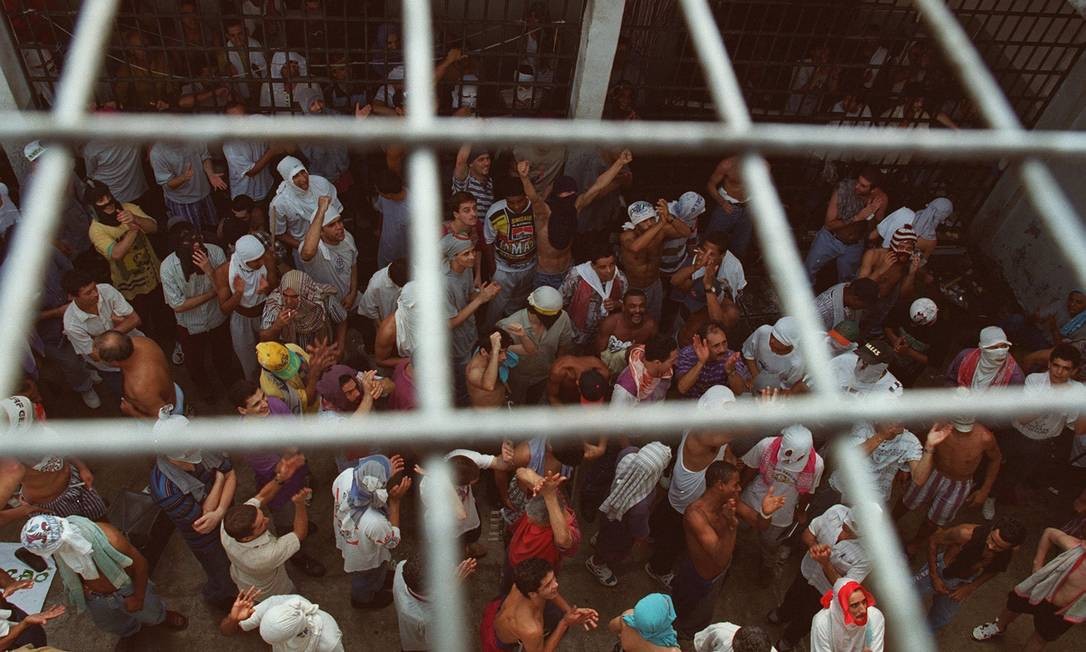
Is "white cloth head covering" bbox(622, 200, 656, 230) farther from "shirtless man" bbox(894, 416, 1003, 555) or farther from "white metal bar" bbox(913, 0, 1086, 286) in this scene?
"white metal bar" bbox(913, 0, 1086, 286)

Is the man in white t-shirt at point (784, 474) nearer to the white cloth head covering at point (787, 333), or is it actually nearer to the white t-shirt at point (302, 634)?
the white cloth head covering at point (787, 333)

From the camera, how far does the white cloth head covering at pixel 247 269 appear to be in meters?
5.21

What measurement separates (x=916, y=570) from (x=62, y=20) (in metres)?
7.32

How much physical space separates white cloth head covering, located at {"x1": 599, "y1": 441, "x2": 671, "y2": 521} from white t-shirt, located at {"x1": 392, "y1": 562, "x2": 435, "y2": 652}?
1184 mm

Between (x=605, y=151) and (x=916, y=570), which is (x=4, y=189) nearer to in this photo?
(x=605, y=151)

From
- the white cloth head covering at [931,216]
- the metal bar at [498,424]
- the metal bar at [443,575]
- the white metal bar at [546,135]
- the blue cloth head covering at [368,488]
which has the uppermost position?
the white metal bar at [546,135]

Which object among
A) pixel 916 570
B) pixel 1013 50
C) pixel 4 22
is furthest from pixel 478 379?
pixel 1013 50

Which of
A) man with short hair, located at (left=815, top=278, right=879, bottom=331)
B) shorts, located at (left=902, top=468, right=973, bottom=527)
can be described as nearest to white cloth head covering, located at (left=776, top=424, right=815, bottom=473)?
shorts, located at (left=902, top=468, right=973, bottom=527)

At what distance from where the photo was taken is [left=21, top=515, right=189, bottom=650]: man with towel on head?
12.6 ft

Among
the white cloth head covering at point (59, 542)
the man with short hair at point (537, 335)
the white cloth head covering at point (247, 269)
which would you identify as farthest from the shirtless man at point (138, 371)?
the man with short hair at point (537, 335)

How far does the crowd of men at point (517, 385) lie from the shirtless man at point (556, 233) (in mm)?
18

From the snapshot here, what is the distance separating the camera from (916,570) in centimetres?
551

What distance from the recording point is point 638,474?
183 inches

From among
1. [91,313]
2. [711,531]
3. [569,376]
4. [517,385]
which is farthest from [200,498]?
[711,531]
